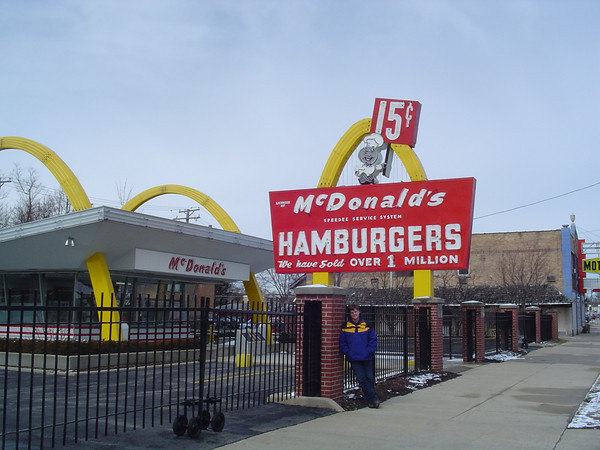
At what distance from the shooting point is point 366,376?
→ 35.9 ft

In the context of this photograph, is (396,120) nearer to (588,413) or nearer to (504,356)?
(504,356)

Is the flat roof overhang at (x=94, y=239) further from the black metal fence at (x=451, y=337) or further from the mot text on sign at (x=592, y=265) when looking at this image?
the mot text on sign at (x=592, y=265)

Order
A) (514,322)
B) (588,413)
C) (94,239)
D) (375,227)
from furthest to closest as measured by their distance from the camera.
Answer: (514,322), (94,239), (375,227), (588,413)

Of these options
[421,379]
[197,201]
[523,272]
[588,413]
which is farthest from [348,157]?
[523,272]

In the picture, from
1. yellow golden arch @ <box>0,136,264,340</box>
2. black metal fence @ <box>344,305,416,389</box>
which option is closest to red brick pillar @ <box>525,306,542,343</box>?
yellow golden arch @ <box>0,136,264,340</box>

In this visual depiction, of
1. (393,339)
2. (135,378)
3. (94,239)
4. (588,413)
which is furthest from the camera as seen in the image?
(94,239)

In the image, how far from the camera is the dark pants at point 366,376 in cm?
1094

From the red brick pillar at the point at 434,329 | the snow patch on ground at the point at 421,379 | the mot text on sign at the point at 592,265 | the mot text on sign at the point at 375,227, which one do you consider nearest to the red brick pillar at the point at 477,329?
the red brick pillar at the point at 434,329

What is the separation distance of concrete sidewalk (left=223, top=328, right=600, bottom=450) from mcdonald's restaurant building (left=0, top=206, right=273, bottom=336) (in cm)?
1110

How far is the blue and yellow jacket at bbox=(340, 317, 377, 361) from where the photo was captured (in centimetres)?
1091

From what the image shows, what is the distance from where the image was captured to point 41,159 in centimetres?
2569

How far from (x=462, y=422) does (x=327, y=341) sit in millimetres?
2633

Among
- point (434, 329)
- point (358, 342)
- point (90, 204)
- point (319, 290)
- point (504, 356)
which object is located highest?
point (90, 204)

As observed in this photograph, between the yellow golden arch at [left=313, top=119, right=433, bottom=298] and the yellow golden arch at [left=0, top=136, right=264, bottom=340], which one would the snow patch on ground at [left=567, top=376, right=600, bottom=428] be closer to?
the yellow golden arch at [left=0, top=136, right=264, bottom=340]
